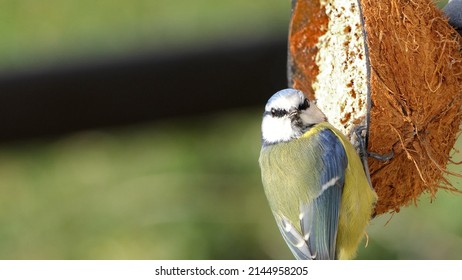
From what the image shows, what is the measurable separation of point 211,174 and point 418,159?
2.04 metres

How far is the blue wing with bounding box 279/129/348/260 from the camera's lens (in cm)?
218

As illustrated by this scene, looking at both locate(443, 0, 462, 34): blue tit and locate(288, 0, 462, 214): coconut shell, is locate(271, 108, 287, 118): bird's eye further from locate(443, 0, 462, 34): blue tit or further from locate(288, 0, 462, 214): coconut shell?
locate(443, 0, 462, 34): blue tit

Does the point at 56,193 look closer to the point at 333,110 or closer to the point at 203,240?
the point at 203,240

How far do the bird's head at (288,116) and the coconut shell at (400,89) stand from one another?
0.13 m

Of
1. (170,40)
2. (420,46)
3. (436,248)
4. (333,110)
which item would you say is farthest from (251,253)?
(420,46)

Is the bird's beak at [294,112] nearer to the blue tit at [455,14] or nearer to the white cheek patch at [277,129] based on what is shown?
the white cheek patch at [277,129]

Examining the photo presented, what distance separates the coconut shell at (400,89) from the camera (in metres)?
2.10

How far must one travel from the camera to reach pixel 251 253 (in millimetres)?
3717

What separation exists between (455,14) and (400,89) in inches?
12.3

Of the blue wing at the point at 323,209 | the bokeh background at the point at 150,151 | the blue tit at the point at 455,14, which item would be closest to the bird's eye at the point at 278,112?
the blue wing at the point at 323,209

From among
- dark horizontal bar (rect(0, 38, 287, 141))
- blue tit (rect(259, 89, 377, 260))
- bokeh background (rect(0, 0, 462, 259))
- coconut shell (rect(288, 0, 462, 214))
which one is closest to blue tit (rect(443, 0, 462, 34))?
coconut shell (rect(288, 0, 462, 214))

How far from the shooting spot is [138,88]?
3.93 metres

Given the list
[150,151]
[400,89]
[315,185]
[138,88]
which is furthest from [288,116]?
[150,151]

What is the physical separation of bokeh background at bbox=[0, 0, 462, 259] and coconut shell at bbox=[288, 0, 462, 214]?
1.33 m
